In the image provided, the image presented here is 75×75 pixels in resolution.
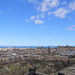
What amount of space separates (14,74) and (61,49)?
207 feet

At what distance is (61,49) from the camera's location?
74750 millimetres

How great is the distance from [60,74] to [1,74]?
14313 millimetres

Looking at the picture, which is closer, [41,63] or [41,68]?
[41,68]

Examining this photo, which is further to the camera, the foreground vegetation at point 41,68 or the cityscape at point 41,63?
the foreground vegetation at point 41,68

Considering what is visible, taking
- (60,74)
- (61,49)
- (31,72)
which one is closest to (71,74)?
(60,74)

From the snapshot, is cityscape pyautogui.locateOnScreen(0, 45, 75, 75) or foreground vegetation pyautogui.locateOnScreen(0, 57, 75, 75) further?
foreground vegetation pyautogui.locateOnScreen(0, 57, 75, 75)

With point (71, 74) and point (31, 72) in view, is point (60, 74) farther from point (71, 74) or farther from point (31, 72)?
point (31, 72)

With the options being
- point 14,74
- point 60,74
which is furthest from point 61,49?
point 60,74

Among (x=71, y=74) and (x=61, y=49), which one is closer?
(x=71, y=74)

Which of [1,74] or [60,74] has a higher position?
[60,74]

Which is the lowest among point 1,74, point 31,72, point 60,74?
point 1,74

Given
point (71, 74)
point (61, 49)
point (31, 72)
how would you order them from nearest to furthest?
1. point (31, 72)
2. point (71, 74)
3. point (61, 49)

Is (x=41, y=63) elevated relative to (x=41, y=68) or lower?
lower

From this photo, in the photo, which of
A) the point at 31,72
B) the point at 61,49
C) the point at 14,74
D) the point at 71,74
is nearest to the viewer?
the point at 31,72
